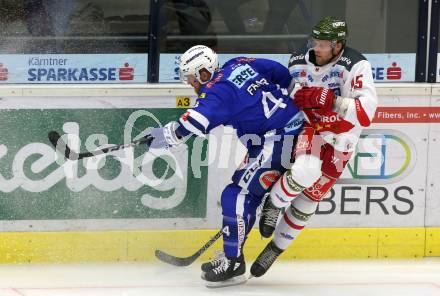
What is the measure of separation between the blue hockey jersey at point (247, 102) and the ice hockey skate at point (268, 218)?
1.17 feet

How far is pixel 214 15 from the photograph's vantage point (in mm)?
5652

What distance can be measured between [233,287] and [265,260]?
0.66ft

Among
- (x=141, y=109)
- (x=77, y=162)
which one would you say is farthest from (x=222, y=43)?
(x=77, y=162)

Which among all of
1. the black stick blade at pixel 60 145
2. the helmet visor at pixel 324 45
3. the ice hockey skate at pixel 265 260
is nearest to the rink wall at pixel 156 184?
the black stick blade at pixel 60 145

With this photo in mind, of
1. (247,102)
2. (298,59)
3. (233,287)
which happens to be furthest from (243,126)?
(233,287)

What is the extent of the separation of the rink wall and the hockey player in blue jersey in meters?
0.55

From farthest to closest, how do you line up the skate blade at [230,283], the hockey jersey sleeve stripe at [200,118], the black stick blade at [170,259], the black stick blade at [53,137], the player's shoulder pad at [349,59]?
1. the black stick blade at [170,259]
2. the black stick blade at [53,137]
3. the skate blade at [230,283]
4. the player's shoulder pad at [349,59]
5. the hockey jersey sleeve stripe at [200,118]

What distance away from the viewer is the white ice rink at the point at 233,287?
504cm

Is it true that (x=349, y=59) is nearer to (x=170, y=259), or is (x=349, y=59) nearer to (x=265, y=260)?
(x=265, y=260)

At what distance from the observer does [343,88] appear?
16.6ft

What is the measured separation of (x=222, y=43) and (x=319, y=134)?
0.84 metres

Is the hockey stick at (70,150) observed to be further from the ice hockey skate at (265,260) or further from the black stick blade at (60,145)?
the ice hockey skate at (265,260)

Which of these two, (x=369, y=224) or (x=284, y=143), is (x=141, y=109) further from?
(x=369, y=224)

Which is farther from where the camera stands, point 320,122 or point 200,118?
point 320,122
